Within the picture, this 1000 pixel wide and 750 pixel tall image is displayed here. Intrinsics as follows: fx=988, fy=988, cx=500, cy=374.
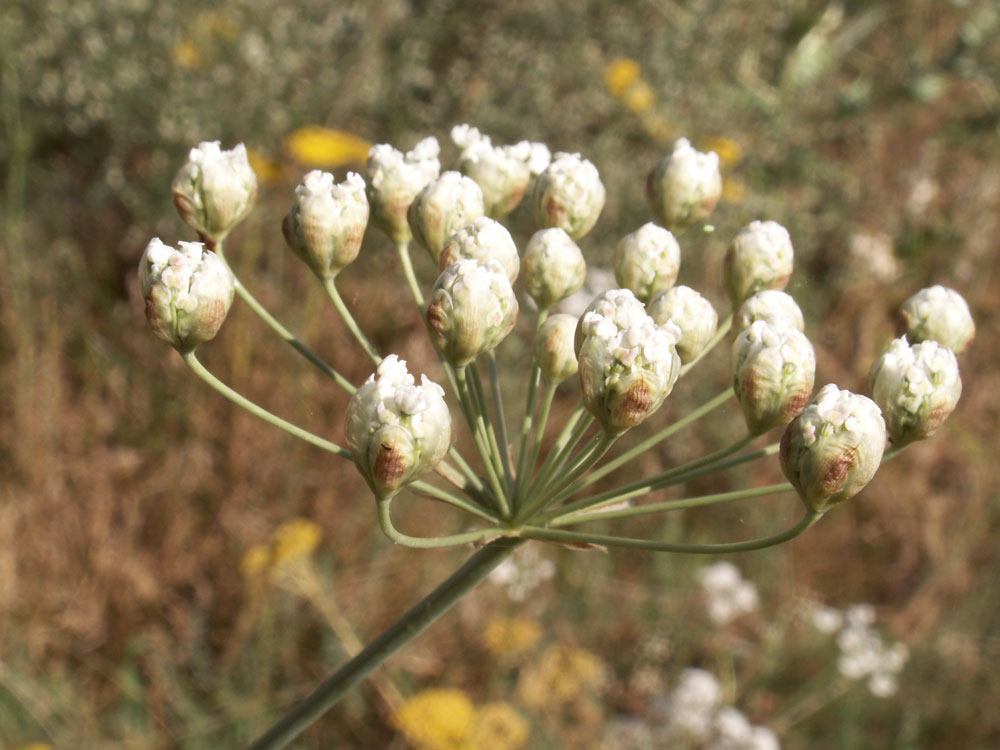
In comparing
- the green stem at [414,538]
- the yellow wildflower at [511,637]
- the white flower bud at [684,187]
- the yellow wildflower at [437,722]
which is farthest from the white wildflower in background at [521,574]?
the green stem at [414,538]

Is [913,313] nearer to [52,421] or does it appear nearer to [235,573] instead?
[235,573]

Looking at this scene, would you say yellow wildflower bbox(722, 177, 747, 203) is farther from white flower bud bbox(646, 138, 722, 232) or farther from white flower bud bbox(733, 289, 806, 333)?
white flower bud bbox(733, 289, 806, 333)

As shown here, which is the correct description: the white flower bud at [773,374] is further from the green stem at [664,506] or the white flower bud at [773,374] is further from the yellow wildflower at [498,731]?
the yellow wildflower at [498,731]

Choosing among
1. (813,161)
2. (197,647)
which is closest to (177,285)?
(197,647)

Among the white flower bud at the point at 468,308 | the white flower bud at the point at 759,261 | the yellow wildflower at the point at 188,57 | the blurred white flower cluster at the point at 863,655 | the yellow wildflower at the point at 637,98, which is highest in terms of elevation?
the yellow wildflower at the point at 188,57

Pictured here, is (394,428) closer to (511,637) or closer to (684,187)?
(684,187)

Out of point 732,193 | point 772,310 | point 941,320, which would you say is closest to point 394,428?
point 772,310

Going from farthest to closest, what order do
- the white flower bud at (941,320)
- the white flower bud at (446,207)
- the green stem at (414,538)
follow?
the white flower bud at (941,320)
the white flower bud at (446,207)
the green stem at (414,538)
